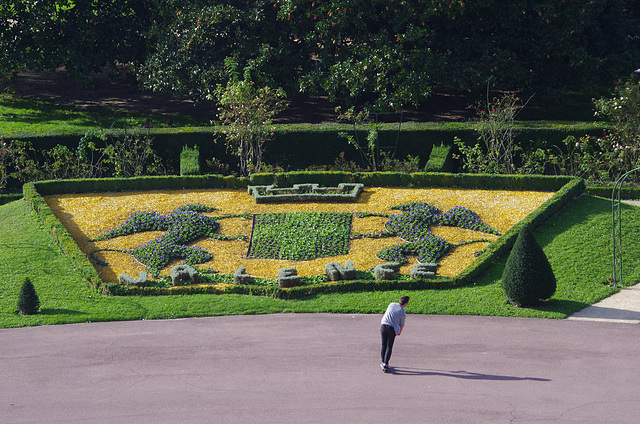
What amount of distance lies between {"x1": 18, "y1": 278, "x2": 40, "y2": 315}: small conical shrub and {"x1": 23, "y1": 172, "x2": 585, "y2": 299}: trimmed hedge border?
166cm

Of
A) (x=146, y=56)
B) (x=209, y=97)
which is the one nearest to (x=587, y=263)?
(x=209, y=97)

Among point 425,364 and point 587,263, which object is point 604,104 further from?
point 425,364

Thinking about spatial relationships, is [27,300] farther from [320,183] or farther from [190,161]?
[320,183]

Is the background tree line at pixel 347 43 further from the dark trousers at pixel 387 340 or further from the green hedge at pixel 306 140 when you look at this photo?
the dark trousers at pixel 387 340

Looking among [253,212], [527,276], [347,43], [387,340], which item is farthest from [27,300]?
[347,43]

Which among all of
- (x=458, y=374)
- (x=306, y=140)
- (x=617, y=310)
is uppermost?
(x=306, y=140)

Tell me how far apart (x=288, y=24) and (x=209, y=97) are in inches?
180

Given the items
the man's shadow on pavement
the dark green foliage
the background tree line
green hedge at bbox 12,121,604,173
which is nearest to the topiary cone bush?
the man's shadow on pavement

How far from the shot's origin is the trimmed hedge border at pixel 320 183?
54.1ft

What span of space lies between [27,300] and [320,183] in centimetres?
1023

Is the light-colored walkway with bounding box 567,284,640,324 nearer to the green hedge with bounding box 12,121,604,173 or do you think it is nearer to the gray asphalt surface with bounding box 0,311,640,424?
the gray asphalt surface with bounding box 0,311,640,424

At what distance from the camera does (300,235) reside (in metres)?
19.4

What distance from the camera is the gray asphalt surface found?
10633mm

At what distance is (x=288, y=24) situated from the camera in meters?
29.1
